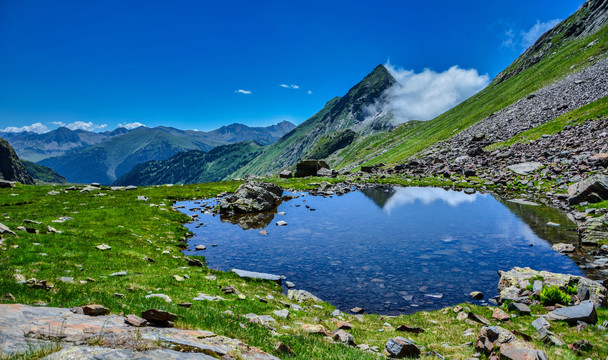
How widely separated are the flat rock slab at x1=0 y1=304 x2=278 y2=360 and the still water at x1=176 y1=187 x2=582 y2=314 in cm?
1239

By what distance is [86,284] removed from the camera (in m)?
13.9

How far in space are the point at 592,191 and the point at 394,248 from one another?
83.4 feet

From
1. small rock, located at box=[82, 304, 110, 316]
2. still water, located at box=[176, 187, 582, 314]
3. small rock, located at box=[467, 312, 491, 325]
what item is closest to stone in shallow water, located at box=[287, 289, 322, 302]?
still water, located at box=[176, 187, 582, 314]

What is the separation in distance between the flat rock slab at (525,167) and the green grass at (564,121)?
60.0 ft

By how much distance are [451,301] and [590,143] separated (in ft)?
180

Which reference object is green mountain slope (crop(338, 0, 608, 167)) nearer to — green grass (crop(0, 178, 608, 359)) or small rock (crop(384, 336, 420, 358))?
green grass (crop(0, 178, 608, 359))

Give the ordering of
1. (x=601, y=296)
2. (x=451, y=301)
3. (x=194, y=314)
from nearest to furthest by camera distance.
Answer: (x=194, y=314), (x=601, y=296), (x=451, y=301)

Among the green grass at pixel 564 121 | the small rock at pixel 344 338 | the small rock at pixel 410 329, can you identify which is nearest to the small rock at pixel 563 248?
the small rock at pixel 410 329

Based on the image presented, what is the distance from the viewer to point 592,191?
33719mm

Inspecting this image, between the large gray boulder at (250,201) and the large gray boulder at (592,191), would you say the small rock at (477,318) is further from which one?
the large gray boulder at (250,201)

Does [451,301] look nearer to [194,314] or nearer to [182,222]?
[194,314]

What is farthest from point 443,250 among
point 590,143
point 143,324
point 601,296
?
point 590,143

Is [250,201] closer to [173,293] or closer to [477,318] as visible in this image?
[173,293]

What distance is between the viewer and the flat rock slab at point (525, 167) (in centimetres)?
5272
